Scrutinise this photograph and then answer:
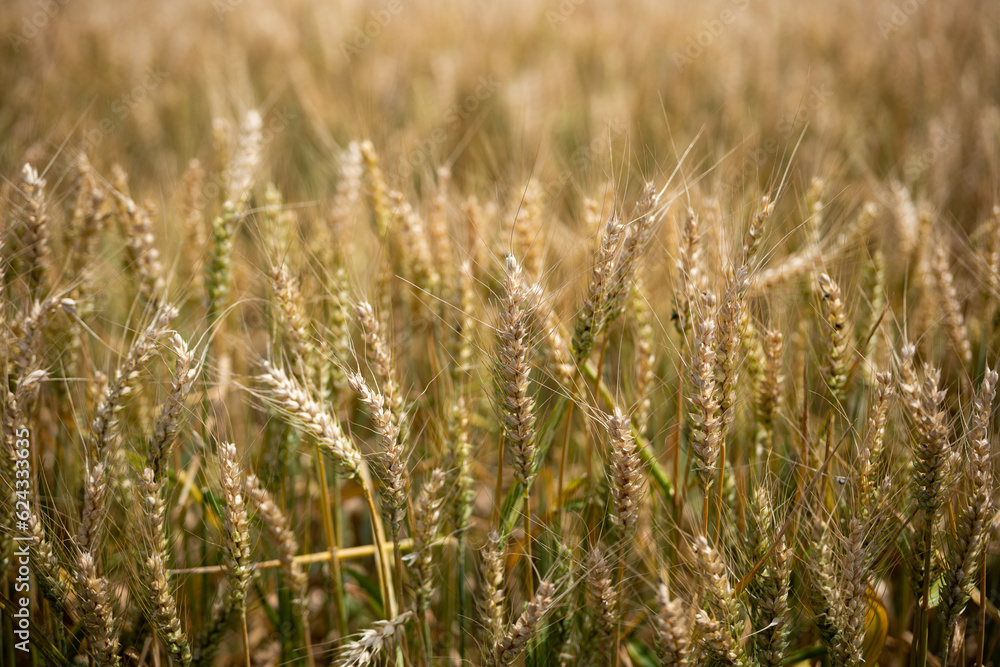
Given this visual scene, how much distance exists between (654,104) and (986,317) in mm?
2528

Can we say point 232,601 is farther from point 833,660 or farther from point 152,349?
point 833,660

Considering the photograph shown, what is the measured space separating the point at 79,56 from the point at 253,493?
15.3ft

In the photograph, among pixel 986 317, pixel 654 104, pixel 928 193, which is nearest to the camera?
pixel 986 317

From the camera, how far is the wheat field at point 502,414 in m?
1.12

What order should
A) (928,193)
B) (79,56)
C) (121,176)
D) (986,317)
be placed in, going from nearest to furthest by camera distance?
(986,317) → (121,176) → (928,193) → (79,56)

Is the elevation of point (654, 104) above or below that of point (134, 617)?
above

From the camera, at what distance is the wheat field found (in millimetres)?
1117

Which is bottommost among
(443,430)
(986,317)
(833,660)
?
(833,660)

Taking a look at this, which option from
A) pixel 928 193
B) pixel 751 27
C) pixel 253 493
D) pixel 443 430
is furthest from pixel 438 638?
pixel 751 27

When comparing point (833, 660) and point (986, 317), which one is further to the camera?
point (986, 317)

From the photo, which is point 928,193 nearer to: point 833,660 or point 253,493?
point 833,660

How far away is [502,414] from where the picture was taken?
1.13 m

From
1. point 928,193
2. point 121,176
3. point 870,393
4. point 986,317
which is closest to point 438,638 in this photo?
point 870,393

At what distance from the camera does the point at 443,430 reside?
4.88 ft
